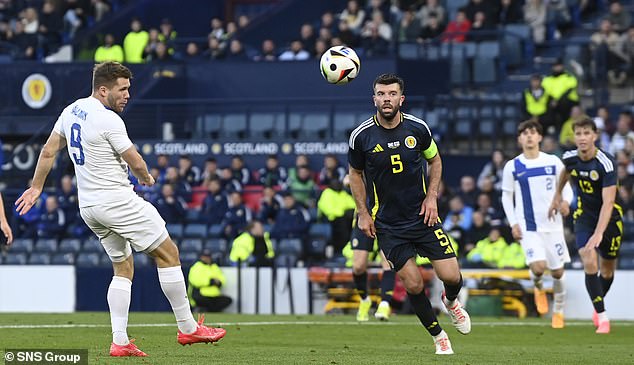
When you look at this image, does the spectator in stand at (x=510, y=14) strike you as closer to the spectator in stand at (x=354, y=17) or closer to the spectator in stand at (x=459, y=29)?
the spectator in stand at (x=459, y=29)

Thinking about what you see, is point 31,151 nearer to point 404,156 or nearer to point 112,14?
point 112,14

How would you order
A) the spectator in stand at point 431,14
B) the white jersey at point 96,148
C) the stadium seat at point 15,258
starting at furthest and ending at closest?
1. the spectator in stand at point 431,14
2. the stadium seat at point 15,258
3. the white jersey at point 96,148

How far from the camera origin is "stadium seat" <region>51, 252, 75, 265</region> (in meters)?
24.1

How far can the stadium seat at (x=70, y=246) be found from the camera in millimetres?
24547

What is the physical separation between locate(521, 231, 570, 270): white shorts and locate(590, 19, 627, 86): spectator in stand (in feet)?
32.7

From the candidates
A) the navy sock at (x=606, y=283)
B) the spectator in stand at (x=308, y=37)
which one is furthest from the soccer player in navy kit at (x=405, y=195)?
the spectator in stand at (x=308, y=37)

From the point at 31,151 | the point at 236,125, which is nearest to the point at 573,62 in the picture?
the point at 236,125

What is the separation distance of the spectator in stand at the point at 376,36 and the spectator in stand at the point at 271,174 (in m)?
3.37

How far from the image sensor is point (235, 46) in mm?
29062

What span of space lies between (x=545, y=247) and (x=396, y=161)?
532 cm

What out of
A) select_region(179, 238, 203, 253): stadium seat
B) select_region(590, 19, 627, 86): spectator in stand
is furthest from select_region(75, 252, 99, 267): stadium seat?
select_region(590, 19, 627, 86): spectator in stand

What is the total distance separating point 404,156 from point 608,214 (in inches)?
151

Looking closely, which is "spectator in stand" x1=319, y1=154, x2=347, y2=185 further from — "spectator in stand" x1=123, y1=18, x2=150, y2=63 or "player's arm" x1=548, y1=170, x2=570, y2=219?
"player's arm" x1=548, y1=170, x2=570, y2=219

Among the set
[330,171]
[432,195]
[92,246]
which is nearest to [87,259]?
[92,246]
